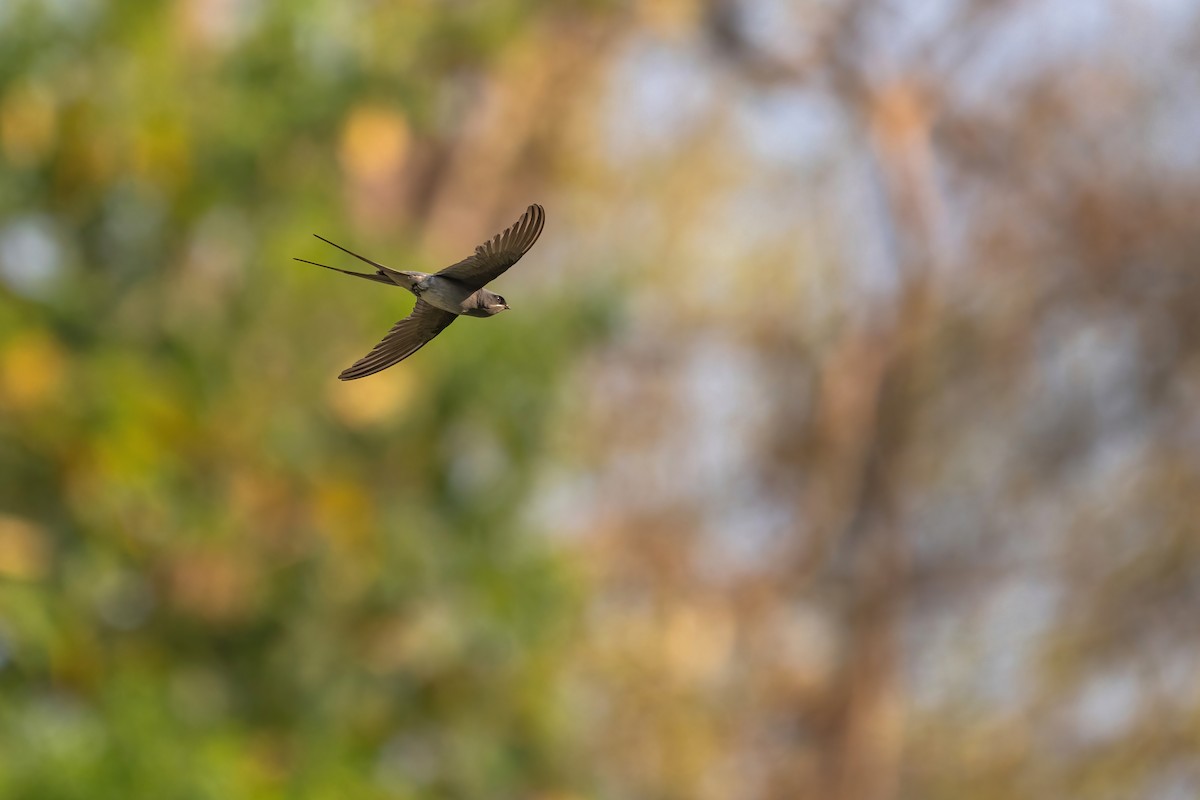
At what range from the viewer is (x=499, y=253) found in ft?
3.21

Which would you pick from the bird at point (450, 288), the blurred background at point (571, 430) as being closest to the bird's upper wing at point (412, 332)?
the bird at point (450, 288)

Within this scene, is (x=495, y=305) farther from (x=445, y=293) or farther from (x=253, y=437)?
(x=253, y=437)

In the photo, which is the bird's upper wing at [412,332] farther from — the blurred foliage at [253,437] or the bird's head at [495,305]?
the blurred foliage at [253,437]

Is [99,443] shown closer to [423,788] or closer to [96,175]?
[96,175]

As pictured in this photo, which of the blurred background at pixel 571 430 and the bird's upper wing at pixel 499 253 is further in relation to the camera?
the blurred background at pixel 571 430

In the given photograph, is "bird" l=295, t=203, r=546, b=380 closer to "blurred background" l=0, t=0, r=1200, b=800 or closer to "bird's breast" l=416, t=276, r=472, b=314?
"bird's breast" l=416, t=276, r=472, b=314

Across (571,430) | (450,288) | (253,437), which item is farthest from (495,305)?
(571,430)

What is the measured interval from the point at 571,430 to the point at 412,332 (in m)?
8.57

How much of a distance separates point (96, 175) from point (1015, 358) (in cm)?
621

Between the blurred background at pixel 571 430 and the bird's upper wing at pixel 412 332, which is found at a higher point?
the blurred background at pixel 571 430

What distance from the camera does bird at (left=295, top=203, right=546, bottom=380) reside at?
37.4 inches

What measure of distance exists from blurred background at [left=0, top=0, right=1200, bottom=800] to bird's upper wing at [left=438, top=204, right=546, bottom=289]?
3679 millimetres

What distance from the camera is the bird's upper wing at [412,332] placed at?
0.99 m

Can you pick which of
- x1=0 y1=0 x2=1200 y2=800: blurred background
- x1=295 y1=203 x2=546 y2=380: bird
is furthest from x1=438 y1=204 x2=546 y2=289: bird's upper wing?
x1=0 y1=0 x2=1200 y2=800: blurred background
